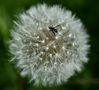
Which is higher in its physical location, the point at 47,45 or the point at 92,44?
the point at 92,44

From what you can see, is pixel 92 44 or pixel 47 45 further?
pixel 92 44

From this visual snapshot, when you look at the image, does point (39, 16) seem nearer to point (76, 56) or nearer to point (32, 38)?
point (32, 38)

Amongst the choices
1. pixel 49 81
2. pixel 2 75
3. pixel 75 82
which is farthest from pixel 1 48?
pixel 49 81

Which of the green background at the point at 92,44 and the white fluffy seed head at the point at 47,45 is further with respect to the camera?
the green background at the point at 92,44

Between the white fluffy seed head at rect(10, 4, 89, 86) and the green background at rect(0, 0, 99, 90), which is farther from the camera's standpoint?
the green background at rect(0, 0, 99, 90)
